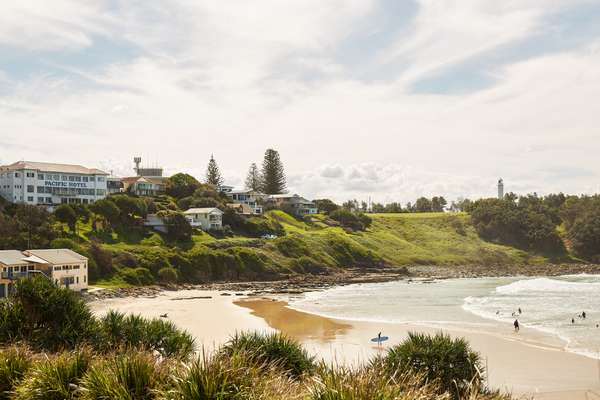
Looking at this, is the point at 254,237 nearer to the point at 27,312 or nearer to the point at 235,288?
the point at 235,288

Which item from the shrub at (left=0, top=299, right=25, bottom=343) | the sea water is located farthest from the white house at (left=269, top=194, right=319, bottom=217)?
the shrub at (left=0, top=299, right=25, bottom=343)

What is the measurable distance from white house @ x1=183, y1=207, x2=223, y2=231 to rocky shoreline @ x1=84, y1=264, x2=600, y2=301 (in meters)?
17.0

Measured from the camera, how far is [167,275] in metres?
62.3

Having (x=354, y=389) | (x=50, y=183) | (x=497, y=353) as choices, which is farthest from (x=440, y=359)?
(x=50, y=183)

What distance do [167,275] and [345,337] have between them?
32.1 m

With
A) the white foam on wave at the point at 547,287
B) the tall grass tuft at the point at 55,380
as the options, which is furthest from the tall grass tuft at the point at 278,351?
the white foam on wave at the point at 547,287

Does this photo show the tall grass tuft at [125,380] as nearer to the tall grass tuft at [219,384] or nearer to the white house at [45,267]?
the tall grass tuft at [219,384]

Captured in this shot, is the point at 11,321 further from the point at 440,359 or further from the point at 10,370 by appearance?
the point at 440,359

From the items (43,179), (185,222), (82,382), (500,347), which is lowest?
(500,347)

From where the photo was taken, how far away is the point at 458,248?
112 metres

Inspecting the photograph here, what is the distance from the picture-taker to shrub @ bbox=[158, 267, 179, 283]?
62.0 meters

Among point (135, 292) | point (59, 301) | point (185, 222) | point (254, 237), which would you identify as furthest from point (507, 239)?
point (59, 301)

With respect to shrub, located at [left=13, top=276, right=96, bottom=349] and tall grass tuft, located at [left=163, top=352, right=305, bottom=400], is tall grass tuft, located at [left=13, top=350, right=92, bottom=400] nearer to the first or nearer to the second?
tall grass tuft, located at [left=163, top=352, right=305, bottom=400]

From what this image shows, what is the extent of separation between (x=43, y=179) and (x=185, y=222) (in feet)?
65.4
